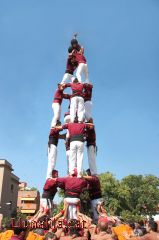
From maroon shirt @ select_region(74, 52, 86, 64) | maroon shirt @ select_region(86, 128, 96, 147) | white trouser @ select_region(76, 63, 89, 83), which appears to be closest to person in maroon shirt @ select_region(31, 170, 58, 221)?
maroon shirt @ select_region(86, 128, 96, 147)

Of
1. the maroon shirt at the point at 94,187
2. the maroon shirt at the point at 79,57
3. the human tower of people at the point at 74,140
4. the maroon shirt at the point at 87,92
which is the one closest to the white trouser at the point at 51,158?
the human tower of people at the point at 74,140

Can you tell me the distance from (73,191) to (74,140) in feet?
6.18

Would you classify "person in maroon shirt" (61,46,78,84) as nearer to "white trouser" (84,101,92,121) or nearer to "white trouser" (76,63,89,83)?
"white trouser" (76,63,89,83)

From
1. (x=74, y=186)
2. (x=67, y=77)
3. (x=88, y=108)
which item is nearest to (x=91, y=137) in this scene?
(x=88, y=108)

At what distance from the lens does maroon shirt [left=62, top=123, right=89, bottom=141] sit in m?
12.2

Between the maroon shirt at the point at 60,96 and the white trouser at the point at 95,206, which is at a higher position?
the maroon shirt at the point at 60,96

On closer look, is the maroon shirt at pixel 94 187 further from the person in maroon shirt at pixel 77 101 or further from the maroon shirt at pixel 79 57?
the maroon shirt at pixel 79 57

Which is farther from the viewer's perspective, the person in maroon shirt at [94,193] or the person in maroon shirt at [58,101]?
the person in maroon shirt at [58,101]

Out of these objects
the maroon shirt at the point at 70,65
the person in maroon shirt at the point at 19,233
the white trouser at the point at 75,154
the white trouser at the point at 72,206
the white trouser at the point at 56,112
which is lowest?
the person in maroon shirt at the point at 19,233

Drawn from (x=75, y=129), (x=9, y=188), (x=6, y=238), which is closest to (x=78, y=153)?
(x=75, y=129)

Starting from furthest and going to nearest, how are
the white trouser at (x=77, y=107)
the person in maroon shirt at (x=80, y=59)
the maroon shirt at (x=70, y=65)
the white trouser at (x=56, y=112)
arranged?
the maroon shirt at (x=70, y=65), the person in maroon shirt at (x=80, y=59), the white trouser at (x=56, y=112), the white trouser at (x=77, y=107)

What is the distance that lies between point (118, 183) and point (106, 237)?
30.1 metres

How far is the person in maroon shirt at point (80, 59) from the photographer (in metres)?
14.1

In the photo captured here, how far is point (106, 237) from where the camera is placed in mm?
5305
